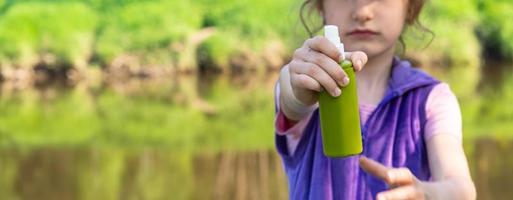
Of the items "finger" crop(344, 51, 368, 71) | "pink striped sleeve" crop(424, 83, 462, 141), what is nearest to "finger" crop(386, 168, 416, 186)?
"finger" crop(344, 51, 368, 71)

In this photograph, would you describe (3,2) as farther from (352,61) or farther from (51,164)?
(352,61)

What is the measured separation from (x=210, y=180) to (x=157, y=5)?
752cm

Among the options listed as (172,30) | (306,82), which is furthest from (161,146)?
(172,30)

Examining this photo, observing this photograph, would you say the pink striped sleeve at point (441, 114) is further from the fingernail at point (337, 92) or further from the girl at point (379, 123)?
the fingernail at point (337, 92)

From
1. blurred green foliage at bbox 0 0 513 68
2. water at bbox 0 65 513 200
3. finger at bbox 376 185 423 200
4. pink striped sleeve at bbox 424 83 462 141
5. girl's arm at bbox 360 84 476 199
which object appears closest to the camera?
finger at bbox 376 185 423 200

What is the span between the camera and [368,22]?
120 centimetres

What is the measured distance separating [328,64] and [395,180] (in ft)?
0.43

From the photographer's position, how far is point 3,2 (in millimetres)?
11812

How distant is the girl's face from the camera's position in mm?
1202

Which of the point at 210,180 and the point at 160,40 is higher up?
the point at 160,40

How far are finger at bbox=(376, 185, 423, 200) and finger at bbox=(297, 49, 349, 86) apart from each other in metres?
0.11

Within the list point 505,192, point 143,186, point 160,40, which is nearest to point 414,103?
point 505,192

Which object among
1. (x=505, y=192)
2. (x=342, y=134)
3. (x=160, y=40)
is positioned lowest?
(x=505, y=192)

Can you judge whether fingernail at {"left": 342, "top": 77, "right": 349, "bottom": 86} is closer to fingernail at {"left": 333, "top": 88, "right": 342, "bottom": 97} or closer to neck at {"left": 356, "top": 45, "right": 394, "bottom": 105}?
fingernail at {"left": 333, "top": 88, "right": 342, "bottom": 97}
